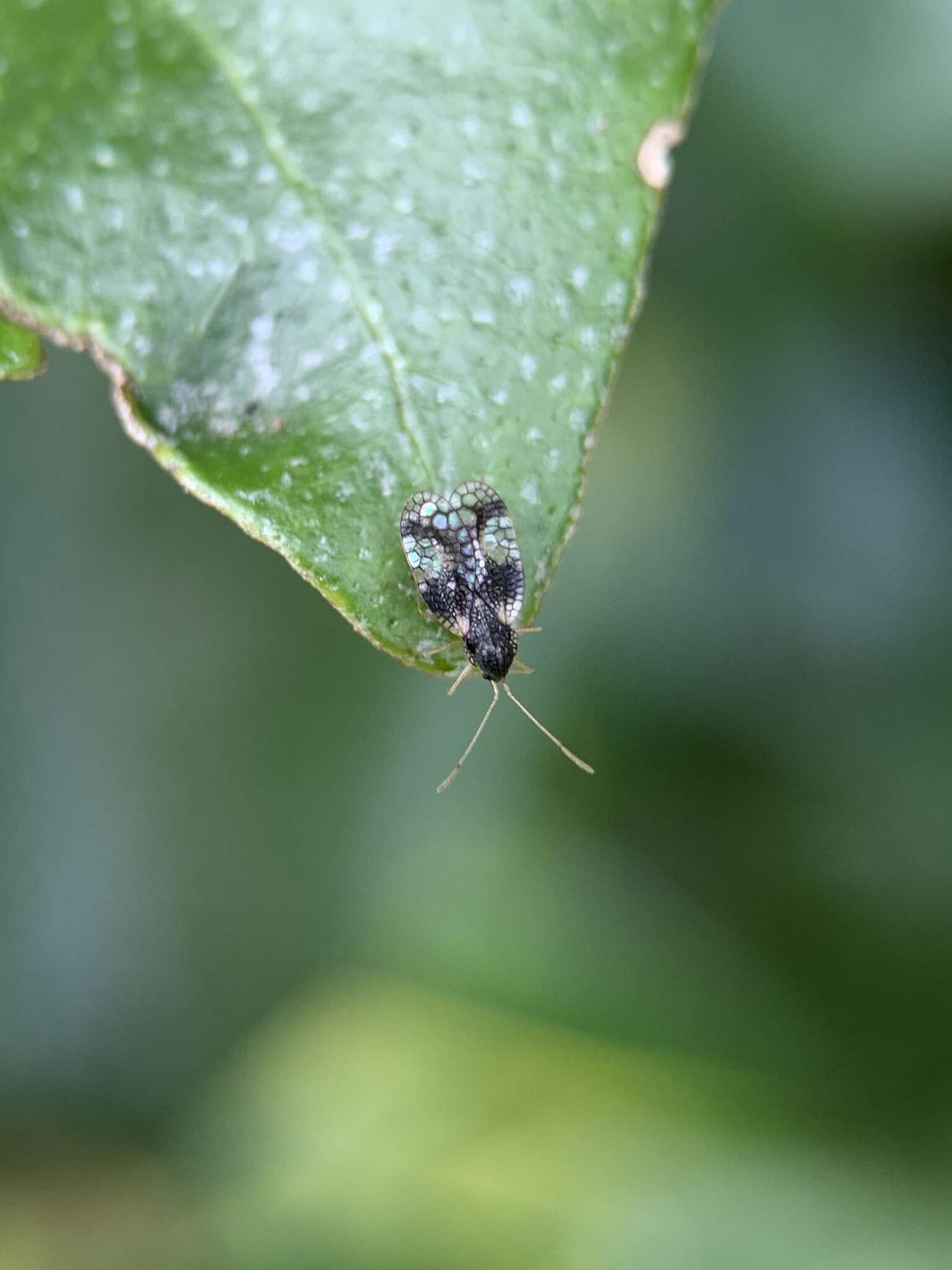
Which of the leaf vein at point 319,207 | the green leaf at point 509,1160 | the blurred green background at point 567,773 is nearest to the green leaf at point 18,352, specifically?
the leaf vein at point 319,207

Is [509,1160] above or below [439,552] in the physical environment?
below

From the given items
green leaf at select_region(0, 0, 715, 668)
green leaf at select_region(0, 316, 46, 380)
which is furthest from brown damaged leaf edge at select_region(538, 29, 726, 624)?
green leaf at select_region(0, 316, 46, 380)

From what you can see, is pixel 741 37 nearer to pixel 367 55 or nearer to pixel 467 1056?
pixel 367 55

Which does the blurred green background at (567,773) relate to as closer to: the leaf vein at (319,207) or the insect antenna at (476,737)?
the insect antenna at (476,737)

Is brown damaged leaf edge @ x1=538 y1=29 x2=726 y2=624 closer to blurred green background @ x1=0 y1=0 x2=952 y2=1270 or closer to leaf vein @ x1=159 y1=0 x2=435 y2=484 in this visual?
leaf vein @ x1=159 y1=0 x2=435 y2=484

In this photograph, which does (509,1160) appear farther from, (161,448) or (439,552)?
(161,448)

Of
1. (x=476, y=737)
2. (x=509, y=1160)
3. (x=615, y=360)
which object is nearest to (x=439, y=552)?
(x=615, y=360)

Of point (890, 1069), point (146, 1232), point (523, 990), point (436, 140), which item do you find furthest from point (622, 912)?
point (436, 140)

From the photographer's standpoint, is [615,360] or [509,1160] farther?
[509,1160]

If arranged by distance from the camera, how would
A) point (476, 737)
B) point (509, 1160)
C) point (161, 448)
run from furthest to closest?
point (476, 737), point (509, 1160), point (161, 448)
